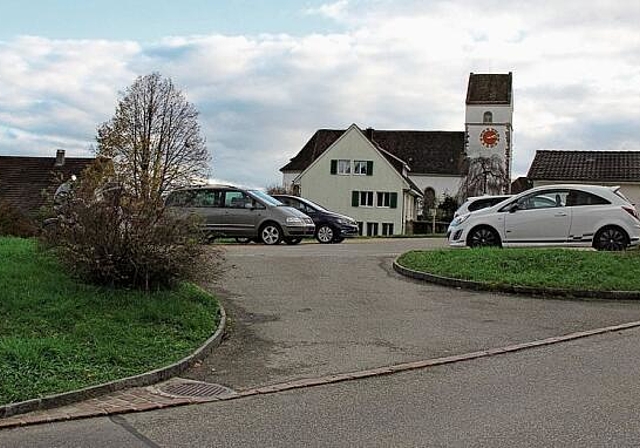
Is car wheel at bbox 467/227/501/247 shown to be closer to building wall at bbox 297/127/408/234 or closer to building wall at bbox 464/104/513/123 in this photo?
building wall at bbox 297/127/408/234

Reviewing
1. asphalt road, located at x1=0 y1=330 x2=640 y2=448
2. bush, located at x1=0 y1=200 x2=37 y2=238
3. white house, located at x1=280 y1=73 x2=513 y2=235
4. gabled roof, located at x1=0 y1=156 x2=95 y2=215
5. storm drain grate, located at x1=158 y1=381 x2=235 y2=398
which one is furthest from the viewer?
white house, located at x1=280 y1=73 x2=513 y2=235

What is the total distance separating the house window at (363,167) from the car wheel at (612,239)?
174 ft

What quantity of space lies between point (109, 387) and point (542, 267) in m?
10.1

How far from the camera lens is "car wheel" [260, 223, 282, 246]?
2384 centimetres

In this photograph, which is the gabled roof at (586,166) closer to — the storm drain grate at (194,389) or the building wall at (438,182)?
the storm drain grate at (194,389)

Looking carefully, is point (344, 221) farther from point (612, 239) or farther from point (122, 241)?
point (122, 241)

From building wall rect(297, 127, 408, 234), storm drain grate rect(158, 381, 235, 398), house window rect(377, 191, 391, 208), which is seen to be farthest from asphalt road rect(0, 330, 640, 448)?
house window rect(377, 191, 391, 208)

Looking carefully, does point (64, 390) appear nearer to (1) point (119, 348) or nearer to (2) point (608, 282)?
(1) point (119, 348)

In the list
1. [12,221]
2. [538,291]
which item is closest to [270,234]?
[12,221]

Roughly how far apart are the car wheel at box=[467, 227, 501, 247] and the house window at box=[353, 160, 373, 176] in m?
52.1

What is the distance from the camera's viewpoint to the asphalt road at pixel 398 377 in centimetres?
640

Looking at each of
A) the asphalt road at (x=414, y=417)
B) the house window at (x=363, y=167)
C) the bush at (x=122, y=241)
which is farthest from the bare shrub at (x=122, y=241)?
the house window at (x=363, y=167)

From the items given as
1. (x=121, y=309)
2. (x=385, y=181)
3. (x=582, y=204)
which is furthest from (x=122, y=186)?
(x=385, y=181)

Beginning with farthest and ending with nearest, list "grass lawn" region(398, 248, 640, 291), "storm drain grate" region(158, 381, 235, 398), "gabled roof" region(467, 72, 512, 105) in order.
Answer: "gabled roof" region(467, 72, 512, 105) < "grass lawn" region(398, 248, 640, 291) < "storm drain grate" region(158, 381, 235, 398)
